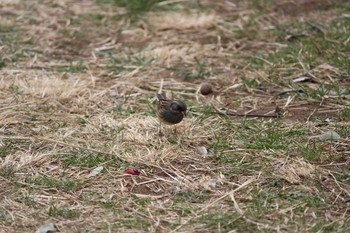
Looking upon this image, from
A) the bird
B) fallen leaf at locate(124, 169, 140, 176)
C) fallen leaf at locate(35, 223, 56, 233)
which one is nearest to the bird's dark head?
the bird

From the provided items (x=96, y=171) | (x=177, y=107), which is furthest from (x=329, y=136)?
(x=96, y=171)

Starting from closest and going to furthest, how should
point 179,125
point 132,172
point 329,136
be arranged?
point 132,172 → point 329,136 → point 179,125

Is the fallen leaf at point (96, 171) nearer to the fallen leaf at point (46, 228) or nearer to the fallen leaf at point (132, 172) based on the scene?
the fallen leaf at point (132, 172)

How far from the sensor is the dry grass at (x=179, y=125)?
173 inches

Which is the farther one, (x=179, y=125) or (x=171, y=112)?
(x=179, y=125)

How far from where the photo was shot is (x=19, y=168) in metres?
4.93

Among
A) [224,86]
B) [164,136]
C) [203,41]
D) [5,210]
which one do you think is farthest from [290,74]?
[5,210]

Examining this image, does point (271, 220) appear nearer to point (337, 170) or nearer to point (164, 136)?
point (337, 170)

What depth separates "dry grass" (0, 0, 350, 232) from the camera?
4.38 m

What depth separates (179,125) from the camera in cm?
562

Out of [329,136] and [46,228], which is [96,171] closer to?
[46,228]

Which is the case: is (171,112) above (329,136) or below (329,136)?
above

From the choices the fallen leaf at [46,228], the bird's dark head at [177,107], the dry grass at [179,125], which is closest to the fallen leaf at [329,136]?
the dry grass at [179,125]

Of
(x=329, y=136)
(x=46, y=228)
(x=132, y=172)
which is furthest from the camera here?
(x=329, y=136)
